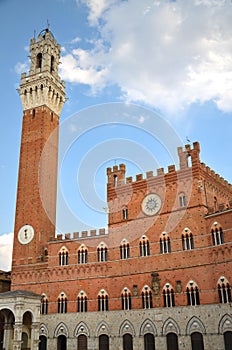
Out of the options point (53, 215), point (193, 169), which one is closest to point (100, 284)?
point (53, 215)

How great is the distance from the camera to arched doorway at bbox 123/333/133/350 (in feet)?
104

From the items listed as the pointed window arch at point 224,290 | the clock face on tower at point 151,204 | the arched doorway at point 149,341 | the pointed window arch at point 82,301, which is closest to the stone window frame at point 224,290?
the pointed window arch at point 224,290

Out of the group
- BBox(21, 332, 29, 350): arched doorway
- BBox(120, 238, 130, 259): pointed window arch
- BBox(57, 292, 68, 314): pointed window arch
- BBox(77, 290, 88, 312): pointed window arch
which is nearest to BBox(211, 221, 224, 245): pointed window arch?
BBox(120, 238, 130, 259): pointed window arch

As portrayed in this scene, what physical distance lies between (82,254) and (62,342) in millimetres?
8440

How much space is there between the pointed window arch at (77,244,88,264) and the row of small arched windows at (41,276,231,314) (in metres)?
3.03

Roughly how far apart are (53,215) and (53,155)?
A: 7552mm

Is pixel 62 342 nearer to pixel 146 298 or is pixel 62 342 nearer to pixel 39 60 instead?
pixel 146 298

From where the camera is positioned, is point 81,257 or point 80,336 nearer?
point 80,336

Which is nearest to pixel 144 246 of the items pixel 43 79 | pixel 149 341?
pixel 149 341

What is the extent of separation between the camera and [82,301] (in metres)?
35.1

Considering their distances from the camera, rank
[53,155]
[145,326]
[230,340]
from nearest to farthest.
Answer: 1. [230,340]
2. [145,326]
3. [53,155]

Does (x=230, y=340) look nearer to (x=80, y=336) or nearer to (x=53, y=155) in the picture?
(x=80, y=336)

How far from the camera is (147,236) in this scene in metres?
34.2

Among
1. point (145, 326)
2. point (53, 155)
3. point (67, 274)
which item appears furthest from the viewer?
point (53, 155)
